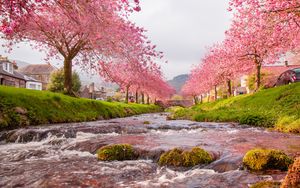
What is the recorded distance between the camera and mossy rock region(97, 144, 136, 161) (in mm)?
7039

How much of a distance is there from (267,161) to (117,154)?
3614mm

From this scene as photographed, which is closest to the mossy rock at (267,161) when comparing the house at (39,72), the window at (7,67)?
the window at (7,67)

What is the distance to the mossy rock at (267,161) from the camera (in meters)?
5.29

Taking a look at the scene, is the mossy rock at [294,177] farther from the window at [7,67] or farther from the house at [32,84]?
the house at [32,84]

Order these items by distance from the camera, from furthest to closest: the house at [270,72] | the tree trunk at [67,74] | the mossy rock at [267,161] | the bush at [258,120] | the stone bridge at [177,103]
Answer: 1. the stone bridge at [177,103]
2. the house at [270,72]
3. the tree trunk at [67,74]
4. the bush at [258,120]
5. the mossy rock at [267,161]

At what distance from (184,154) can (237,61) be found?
26.8 meters

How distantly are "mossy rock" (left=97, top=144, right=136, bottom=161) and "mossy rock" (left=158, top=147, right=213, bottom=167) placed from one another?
3.61 feet

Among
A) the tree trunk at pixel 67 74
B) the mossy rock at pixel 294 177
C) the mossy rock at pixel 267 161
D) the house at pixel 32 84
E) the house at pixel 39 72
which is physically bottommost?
the mossy rock at pixel 267 161

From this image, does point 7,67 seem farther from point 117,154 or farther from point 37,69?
point 117,154

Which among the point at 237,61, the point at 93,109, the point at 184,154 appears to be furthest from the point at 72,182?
the point at 237,61

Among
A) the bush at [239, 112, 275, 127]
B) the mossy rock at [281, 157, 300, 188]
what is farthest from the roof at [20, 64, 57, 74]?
the mossy rock at [281, 157, 300, 188]

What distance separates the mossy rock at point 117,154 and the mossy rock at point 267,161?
2.94 meters

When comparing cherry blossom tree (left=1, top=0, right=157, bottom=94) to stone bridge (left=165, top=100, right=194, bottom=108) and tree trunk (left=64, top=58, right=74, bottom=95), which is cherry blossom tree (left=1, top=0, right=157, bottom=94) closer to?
tree trunk (left=64, top=58, right=74, bottom=95)

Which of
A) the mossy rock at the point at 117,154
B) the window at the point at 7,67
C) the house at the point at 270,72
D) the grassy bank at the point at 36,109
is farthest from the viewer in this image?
the window at the point at 7,67
